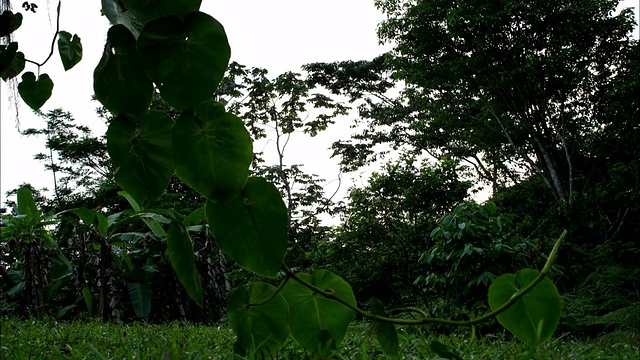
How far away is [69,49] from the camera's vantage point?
52 cm

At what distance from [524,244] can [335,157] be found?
12.5m

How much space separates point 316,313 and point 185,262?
0.20 meters

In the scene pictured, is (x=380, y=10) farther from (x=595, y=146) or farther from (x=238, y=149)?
(x=238, y=149)

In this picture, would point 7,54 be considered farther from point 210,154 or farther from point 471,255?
point 471,255

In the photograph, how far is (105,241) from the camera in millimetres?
2729

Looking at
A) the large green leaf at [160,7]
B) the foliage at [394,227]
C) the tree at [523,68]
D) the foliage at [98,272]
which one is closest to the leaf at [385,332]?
the large green leaf at [160,7]

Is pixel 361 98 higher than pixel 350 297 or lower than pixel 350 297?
higher

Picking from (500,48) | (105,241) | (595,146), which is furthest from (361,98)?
(105,241)

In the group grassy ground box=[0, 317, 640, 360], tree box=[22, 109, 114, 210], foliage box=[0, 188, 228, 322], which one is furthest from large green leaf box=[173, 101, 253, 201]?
tree box=[22, 109, 114, 210]

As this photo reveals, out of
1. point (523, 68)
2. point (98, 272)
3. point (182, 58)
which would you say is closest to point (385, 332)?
point (182, 58)

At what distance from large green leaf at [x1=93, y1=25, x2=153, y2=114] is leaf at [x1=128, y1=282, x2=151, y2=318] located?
314 cm

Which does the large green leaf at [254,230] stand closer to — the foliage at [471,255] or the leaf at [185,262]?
the leaf at [185,262]

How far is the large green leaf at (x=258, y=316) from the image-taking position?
0.51 m

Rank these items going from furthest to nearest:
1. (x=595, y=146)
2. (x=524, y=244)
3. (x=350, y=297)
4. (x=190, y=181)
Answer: (x=595, y=146), (x=524, y=244), (x=350, y=297), (x=190, y=181)
